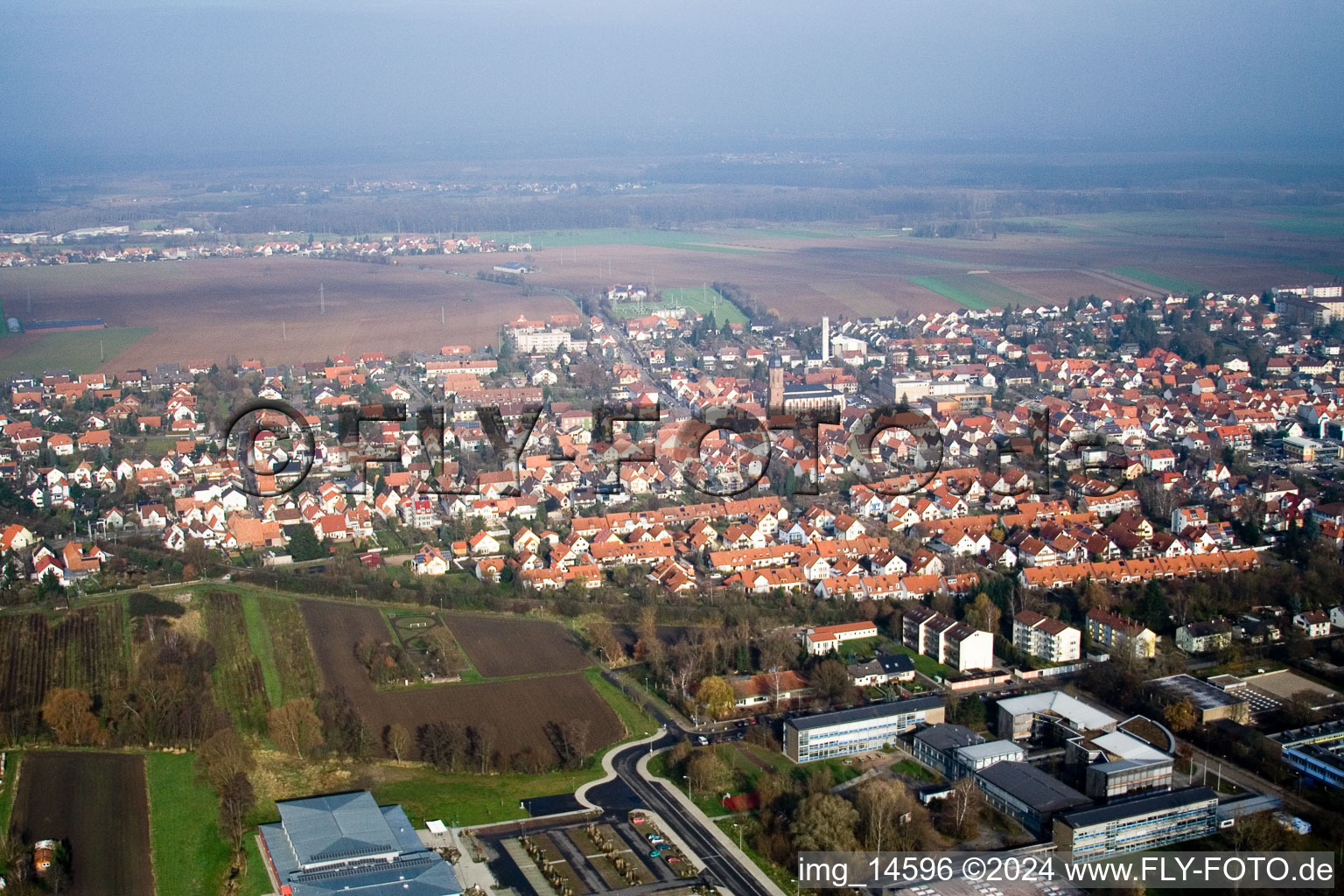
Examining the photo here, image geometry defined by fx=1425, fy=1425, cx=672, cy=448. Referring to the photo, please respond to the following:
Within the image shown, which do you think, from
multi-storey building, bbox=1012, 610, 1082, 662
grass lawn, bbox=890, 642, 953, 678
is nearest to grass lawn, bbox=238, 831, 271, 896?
grass lawn, bbox=890, 642, 953, 678

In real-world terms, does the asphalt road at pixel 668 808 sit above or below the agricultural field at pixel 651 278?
below

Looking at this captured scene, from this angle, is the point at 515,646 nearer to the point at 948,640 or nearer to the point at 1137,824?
the point at 948,640

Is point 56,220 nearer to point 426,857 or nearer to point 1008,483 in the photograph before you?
point 1008,483

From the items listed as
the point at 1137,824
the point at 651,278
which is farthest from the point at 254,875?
the point at 651,278

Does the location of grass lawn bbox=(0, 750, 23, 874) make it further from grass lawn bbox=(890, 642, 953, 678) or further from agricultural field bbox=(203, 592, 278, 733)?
grass lawn bbox=(890, 642, 953, 678)

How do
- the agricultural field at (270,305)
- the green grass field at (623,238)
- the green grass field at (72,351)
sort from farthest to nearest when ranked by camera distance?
the green grass field at (623,238) → the agricultural field at (270,305) → the green grass field at (72,351)

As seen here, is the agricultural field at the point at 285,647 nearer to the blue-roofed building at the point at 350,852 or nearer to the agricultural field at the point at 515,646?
the agricultural field at the point at 515,646

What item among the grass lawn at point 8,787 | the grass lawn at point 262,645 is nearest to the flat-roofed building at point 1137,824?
the grass lawn at point 262,645
